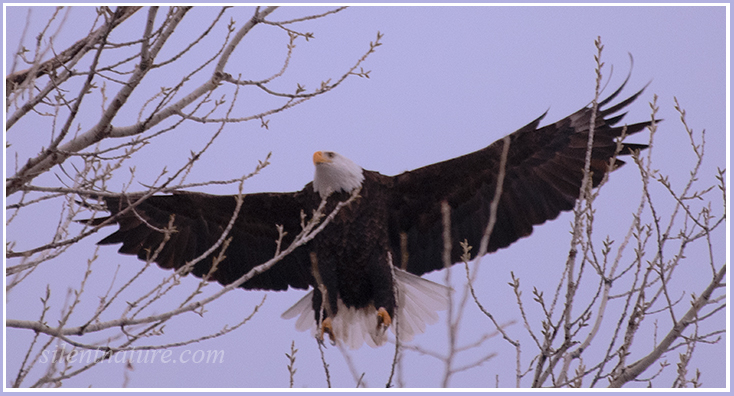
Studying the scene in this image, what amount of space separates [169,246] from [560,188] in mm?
2701

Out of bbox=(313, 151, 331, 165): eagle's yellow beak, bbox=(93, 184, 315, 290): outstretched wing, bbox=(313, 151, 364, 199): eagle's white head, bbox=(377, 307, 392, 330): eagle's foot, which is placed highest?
bbox=(313, 151, 331, 165): eagle's yellow beak

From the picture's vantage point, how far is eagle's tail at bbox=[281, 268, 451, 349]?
202 inches

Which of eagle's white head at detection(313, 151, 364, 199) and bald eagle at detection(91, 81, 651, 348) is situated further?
eagle's white head at detection(313, 151, 364, 199)

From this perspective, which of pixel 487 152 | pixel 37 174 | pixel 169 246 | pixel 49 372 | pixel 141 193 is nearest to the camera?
pixel 49 372

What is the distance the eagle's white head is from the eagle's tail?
711 millimetres

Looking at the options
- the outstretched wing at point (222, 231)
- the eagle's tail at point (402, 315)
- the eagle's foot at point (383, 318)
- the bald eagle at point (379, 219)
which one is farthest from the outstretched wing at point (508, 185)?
the outstretched wing at point (222, 231)

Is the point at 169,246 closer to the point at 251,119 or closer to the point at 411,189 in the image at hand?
the point at 411,189

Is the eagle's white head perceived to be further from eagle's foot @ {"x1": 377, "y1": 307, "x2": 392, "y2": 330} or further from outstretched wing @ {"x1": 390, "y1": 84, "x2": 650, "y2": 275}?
eagle's foot @ {"x1": 377, "y1": 307, "x2": 392, "y2": 330}

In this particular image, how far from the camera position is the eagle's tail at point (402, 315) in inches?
202

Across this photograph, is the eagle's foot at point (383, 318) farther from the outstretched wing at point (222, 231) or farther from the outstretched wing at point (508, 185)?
the outstretched wing at point (222, 231)

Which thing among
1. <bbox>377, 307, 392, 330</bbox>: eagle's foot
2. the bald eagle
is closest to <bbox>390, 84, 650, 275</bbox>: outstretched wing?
the bald eagle

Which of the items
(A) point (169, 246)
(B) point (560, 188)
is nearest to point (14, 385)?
(A) point (169, 246)

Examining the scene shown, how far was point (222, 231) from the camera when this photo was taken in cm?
526

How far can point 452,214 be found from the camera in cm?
504
